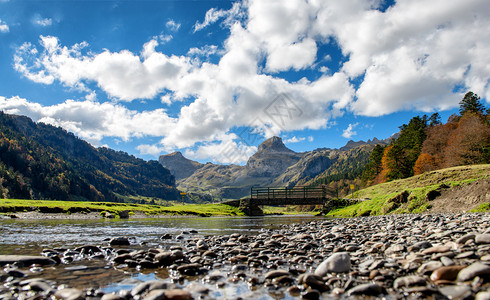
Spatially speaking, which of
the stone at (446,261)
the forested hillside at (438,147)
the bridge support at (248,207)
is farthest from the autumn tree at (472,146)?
the stone at (446,261)

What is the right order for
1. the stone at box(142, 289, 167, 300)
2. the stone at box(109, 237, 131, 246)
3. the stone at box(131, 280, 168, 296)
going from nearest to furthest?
the stone at box(142, 289, 167, 300)
the stone at box(131, 280, 168, 296)
the stone at box(109, 237, 131, 246)

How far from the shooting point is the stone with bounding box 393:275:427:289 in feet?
16.5

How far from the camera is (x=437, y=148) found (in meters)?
76.8

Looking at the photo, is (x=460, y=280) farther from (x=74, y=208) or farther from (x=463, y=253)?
(x=74, y=208)

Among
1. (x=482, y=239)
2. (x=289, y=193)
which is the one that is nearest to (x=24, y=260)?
(x=482, y=239)

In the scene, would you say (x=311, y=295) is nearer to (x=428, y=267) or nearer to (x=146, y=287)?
(x=428, y=267)

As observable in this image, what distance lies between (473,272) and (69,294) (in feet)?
24.2

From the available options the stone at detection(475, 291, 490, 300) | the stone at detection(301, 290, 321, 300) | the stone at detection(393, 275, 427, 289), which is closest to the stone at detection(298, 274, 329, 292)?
the stone at detection(301, 290, 321, 300)

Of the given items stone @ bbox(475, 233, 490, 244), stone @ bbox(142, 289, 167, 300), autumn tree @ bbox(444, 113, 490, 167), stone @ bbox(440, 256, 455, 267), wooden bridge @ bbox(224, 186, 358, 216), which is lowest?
wooden bridge @ bbox(224, 186, 358, 216)

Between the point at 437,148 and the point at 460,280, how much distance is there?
88238mm

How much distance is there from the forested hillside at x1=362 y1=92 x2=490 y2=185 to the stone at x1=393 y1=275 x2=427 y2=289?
68825mm

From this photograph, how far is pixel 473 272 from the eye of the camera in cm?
482

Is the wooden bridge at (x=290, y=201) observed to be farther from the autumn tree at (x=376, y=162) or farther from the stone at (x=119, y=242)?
the autumn tree at (x=376, y=162)

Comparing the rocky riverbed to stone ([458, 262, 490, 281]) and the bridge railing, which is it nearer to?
stone ([458, 262, 490, 281])
